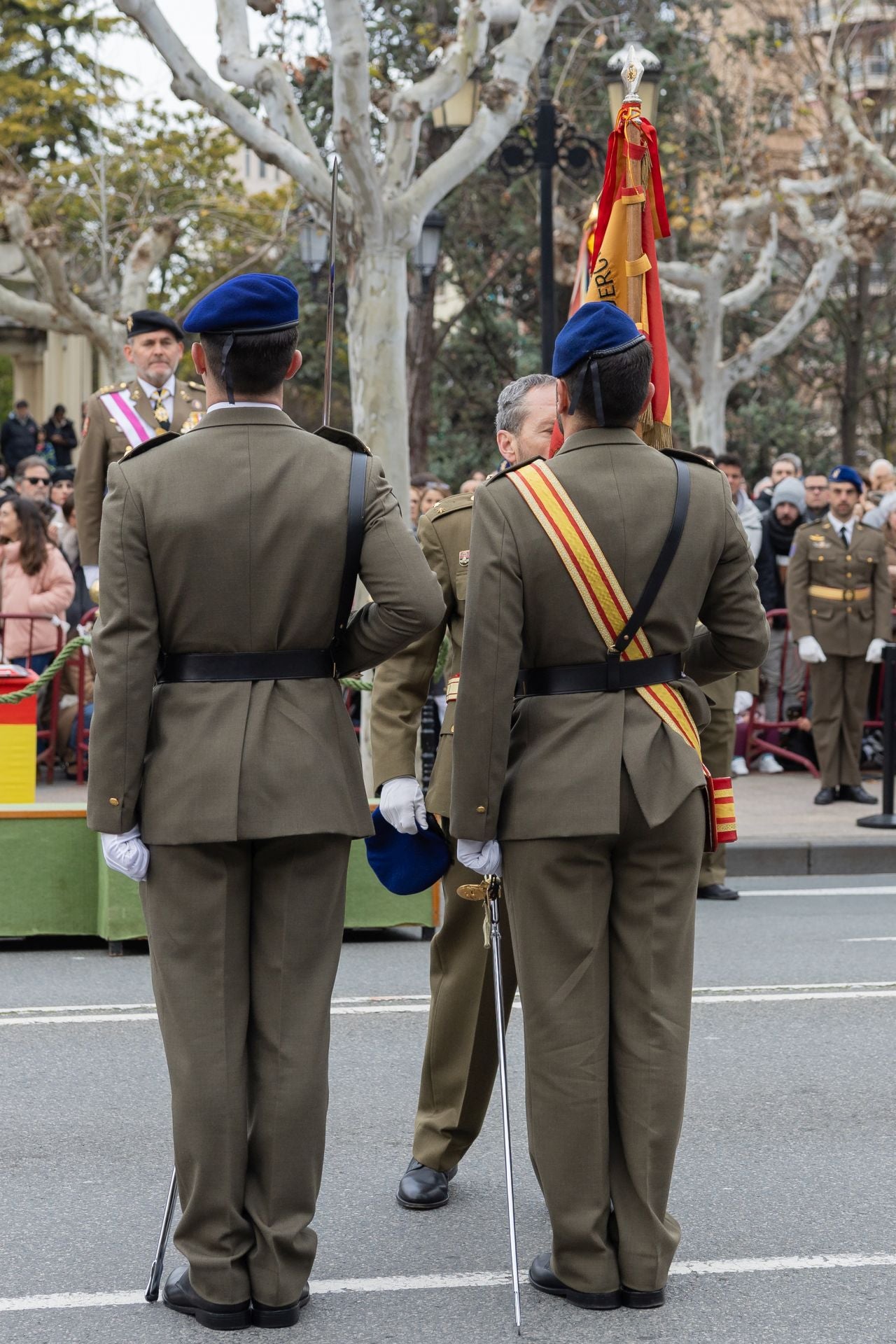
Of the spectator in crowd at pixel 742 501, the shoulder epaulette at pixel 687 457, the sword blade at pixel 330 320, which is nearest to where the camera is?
the shoulder epaulette at pixel 687 457

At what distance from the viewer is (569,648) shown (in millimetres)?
3973

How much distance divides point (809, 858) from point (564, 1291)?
22.0 ft

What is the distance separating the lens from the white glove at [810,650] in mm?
12055

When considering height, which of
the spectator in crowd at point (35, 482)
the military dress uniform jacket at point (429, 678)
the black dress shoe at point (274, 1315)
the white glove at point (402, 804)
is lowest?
the black dress shoe at point (274, 1315)

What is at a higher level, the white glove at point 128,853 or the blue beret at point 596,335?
the blue beret at point 596,335

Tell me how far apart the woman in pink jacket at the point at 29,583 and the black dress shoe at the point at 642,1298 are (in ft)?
28.3

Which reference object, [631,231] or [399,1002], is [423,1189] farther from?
[631,231]

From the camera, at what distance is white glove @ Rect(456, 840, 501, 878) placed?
3.99m

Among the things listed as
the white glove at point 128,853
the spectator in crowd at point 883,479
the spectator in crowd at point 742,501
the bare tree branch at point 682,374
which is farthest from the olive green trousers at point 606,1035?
the bare tree branch at point 682,374

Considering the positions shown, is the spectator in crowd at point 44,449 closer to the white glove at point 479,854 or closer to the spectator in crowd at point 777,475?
the spectator in crowd at point 777,475

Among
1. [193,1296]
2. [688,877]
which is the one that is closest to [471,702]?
[688,877]

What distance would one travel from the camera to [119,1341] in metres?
3.81

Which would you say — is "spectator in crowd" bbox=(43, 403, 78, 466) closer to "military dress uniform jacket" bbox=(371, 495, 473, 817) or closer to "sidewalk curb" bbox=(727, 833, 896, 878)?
"sidewalk curb" bbox=(727, 833, 896, 878)

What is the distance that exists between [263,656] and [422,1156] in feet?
5.20
